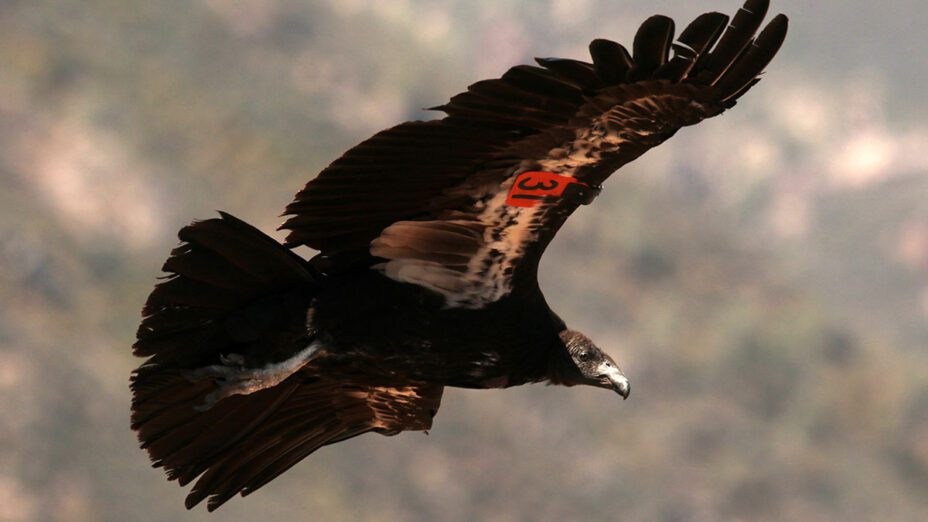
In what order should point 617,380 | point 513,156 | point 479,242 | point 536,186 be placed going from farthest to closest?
1. point 617,380
2. point 479,242
3. point 536,186
4. point 513,156

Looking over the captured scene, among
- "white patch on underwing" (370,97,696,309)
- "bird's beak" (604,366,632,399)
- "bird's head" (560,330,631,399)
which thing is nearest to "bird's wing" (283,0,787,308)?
"white patch on underwing" (370,97,696,309)

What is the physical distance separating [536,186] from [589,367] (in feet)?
6.40

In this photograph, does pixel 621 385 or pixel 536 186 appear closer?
pixel 536 186

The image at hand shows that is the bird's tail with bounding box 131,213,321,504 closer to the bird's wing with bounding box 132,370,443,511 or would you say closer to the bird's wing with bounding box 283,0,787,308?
the bird's wing with bounding box 132,370,443,511

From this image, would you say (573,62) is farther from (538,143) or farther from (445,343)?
(445,343)

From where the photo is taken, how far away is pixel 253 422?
11641 millimetres

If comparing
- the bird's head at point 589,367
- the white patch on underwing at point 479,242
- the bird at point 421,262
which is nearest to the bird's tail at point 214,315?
the bird at point 421,262

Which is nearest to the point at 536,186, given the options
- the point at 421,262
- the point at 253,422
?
the point at 421,262

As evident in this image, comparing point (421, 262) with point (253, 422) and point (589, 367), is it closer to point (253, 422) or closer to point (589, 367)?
point (589, 367)

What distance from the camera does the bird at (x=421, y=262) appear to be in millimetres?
8930

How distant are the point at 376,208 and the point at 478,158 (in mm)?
865

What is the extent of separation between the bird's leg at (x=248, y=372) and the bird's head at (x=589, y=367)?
1.86 metres

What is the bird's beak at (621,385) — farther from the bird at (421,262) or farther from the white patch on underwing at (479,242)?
the white patch on underwing at (479,242)

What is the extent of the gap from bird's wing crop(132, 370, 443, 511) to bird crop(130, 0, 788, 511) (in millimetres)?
20
